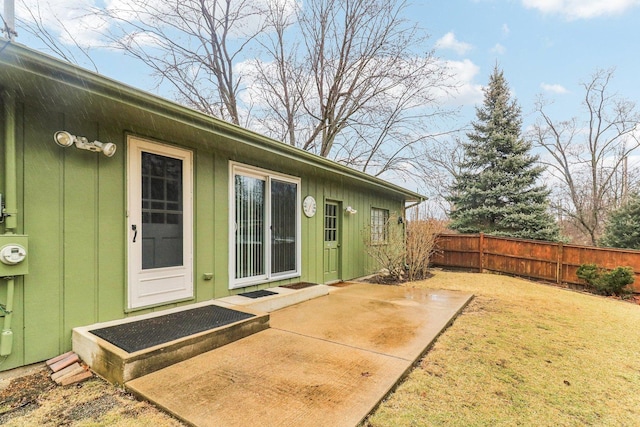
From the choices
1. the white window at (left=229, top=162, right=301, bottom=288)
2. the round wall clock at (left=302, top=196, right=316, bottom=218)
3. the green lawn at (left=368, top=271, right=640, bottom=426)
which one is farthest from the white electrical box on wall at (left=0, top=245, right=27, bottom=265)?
the round wall clock at (left=302, top=196, right=316, bottom=218)

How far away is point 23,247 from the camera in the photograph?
8.33ft

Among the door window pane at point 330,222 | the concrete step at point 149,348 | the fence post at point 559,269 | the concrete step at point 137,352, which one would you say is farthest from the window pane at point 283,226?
the fence post at point 559,269

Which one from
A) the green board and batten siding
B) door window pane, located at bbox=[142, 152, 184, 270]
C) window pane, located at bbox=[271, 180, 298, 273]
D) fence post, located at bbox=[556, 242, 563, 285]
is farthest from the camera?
fence post, located at bbox=[556, 242, 563, 285]

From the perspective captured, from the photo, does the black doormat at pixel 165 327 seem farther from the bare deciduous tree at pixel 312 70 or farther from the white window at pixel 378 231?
the bare deciduous tree at pixel 312 70

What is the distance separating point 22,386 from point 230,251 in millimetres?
2435

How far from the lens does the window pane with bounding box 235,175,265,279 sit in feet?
15.4

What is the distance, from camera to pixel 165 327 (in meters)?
3.05

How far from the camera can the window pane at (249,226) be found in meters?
4.70

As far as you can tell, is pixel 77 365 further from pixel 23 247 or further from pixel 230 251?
pixel 230 251

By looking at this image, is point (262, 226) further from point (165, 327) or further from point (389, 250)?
point (389, 250)

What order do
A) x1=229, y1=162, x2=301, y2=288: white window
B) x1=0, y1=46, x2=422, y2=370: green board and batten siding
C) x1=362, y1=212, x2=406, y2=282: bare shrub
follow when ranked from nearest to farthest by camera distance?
x1=0, y1=46, x2=422, y2=370: green board and batten siding, x1=229, y1=162, x2=301, y2=288: white window, x1=362, y1=212, x2=406, y2=282: bare shrub

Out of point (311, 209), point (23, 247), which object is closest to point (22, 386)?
point (23, 247)

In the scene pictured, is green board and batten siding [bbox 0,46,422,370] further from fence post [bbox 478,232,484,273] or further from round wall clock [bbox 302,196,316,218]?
fence post [bbox 478,232,484,273]

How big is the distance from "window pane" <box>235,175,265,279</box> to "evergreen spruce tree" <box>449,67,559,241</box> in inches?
377
